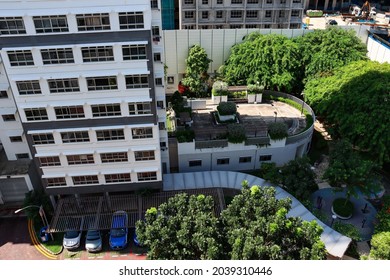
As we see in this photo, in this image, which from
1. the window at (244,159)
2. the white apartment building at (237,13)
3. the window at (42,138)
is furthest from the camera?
the white apartment building at (237,13)

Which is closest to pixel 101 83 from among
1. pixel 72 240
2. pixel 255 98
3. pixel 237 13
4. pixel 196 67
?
pixel 72 240

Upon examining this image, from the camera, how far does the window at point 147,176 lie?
1458 inches

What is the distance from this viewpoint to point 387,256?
2961cm

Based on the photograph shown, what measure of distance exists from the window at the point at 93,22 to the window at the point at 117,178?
1518 cm

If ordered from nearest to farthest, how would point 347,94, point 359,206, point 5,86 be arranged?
point 5,86 < point 359,206 < point 347,94

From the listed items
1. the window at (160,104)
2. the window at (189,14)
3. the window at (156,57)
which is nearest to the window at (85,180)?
the window at (160,104)

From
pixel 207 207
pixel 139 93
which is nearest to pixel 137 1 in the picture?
pixel 139 93

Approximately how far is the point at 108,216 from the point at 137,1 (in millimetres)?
21571

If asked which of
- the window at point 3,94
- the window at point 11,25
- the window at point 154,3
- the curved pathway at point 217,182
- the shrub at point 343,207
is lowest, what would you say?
the shrub at point 343,207

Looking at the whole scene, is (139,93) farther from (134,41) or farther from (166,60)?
(166,60)

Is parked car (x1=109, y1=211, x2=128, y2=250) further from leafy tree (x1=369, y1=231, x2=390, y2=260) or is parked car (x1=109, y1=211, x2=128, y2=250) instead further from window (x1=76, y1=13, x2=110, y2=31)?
leafy tree (x1=369, y1=231, x2=390, y2=260)

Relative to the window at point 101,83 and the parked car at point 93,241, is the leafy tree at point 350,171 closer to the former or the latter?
the window at point 101,83

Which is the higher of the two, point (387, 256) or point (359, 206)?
point (387, 256)

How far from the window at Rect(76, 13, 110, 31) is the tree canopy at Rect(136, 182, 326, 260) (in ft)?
53.0
